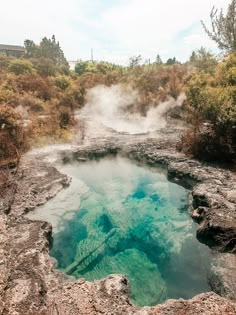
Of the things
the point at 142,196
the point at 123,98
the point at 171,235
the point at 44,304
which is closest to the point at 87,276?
the point at 44,304

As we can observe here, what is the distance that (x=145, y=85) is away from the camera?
22.5 m

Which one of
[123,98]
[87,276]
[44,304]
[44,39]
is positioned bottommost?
[87,276]

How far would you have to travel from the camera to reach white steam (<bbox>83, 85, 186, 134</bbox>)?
17562mm

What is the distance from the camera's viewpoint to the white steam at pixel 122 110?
17562 mm

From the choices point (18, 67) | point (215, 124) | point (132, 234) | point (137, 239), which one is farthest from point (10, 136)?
point (18, 67)

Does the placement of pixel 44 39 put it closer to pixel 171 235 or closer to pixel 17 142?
pixel 17 142

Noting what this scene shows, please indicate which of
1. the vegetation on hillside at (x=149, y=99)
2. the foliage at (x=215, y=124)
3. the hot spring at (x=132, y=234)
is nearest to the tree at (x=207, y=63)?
the vegetation on hillside at (x=149, y=99)

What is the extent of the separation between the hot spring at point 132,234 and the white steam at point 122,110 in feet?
20.6

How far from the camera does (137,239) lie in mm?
7621

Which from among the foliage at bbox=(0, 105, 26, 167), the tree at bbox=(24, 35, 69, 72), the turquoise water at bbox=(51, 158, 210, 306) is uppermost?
the tree at bbox=(24, 35, 69, 72)

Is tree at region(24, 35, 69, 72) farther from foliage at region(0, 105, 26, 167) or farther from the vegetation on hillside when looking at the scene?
foliage at region(0, 105, 26, 167)

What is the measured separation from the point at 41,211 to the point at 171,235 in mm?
3592

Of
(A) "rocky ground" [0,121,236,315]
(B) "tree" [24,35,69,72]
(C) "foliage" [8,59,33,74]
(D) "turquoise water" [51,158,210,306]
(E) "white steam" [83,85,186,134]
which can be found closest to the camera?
(A) "rocky ground" [0,121,236,315]

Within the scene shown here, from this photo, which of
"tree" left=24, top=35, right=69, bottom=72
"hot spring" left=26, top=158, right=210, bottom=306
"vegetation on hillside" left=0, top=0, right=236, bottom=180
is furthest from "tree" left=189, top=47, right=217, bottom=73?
"tree" left=24, top=35, right=69, bottom=72
